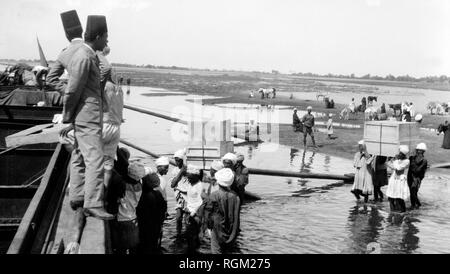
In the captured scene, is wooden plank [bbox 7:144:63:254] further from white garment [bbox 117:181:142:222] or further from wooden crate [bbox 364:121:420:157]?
wooden crate [bbox 364:121:420:157]

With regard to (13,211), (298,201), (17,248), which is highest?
(17,248)

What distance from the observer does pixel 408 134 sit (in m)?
12.7

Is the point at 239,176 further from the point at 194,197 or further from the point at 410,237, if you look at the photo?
the point at 410,237

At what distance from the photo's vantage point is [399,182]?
442 inches

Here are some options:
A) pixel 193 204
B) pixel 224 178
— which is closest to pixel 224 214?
pixel 224 178

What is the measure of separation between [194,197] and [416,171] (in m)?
6.36

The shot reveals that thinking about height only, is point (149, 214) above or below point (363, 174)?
above

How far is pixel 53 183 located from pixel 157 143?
16.6 meters

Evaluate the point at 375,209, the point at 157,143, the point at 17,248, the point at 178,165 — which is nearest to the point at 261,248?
the point at 178,165

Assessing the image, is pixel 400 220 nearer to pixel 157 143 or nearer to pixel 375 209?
pixel 375 209

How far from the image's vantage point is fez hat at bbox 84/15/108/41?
4.58 metres

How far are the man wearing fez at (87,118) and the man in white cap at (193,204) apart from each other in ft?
12.9

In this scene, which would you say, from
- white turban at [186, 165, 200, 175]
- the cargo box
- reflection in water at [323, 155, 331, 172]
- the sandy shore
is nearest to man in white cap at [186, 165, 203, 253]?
white turban at [186, 165, 200, 175]

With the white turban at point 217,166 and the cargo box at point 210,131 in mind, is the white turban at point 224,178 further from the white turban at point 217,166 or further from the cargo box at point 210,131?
the cargo box at point 210,131
